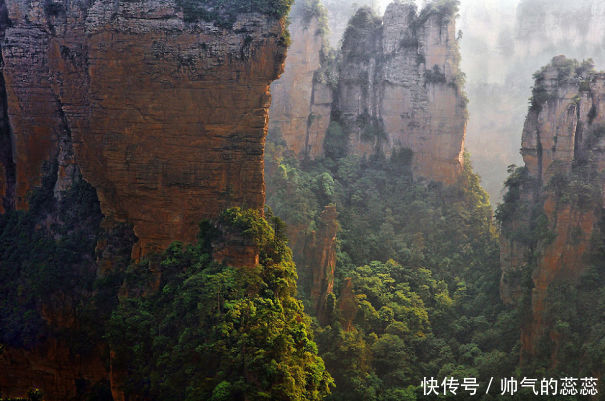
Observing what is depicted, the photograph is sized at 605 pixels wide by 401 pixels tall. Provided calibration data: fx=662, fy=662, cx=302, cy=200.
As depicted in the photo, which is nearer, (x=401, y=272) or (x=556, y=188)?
(x=556, y=188)

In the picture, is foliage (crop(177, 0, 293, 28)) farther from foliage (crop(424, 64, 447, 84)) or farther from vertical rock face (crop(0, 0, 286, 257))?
foliage (crop(424, 64, 447, 84))

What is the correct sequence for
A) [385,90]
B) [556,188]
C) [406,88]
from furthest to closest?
[385,90] < [406,88] < [556,188]

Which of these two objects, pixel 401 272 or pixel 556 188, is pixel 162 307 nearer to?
pixel 556 188

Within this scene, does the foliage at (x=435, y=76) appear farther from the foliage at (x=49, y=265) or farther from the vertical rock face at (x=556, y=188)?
the foliage at (x=49, y=265)

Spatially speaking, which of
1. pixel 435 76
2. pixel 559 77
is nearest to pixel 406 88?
pixel 435 76

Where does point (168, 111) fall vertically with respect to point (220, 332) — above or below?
above

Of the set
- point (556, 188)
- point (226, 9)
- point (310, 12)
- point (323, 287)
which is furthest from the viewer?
point (310, 12)

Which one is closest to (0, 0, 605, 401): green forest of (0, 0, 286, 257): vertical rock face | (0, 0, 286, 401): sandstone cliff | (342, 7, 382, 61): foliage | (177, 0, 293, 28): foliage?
(177, 0, 293, 28): foliage
